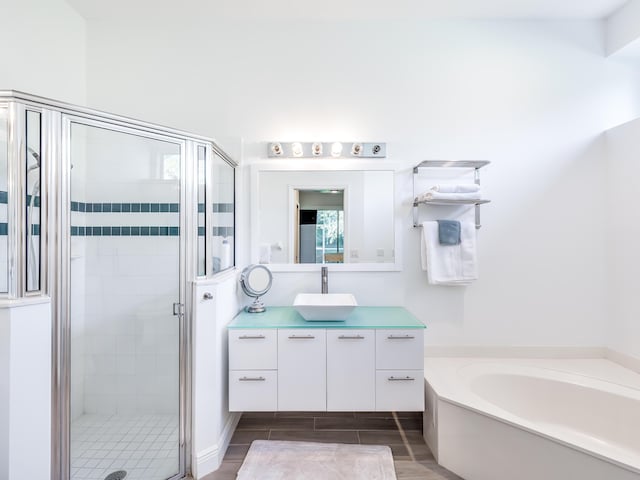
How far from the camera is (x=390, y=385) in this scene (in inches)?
80.6

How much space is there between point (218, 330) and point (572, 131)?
2.86 metres

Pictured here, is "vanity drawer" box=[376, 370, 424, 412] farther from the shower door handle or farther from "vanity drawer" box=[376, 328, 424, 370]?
the shower door handle

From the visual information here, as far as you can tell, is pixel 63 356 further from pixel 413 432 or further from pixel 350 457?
pixel 413 432

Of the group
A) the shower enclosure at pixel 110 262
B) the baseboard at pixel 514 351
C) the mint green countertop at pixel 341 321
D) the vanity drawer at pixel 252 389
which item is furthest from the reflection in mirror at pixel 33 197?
the baseboard at pixel 514 351

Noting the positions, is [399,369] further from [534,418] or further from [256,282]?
[256,282]

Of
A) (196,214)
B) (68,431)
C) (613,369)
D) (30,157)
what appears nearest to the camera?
(30,157)

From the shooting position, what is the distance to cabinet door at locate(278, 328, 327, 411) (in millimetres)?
2037

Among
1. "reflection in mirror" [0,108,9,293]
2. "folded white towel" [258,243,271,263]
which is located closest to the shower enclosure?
"reflection in mirror" [0,108,9,293]

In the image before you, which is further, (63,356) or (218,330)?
(218,330)

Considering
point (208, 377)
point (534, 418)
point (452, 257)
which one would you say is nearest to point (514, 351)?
point (534, 418)

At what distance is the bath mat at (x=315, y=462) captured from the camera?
1.87m

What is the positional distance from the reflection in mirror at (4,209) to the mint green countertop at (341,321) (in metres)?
1.07

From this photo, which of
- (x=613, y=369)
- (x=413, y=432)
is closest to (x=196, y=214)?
(x=413, y=432)

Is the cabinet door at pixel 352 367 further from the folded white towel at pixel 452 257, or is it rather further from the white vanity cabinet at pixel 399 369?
the folded white towel at pixel 452 257
